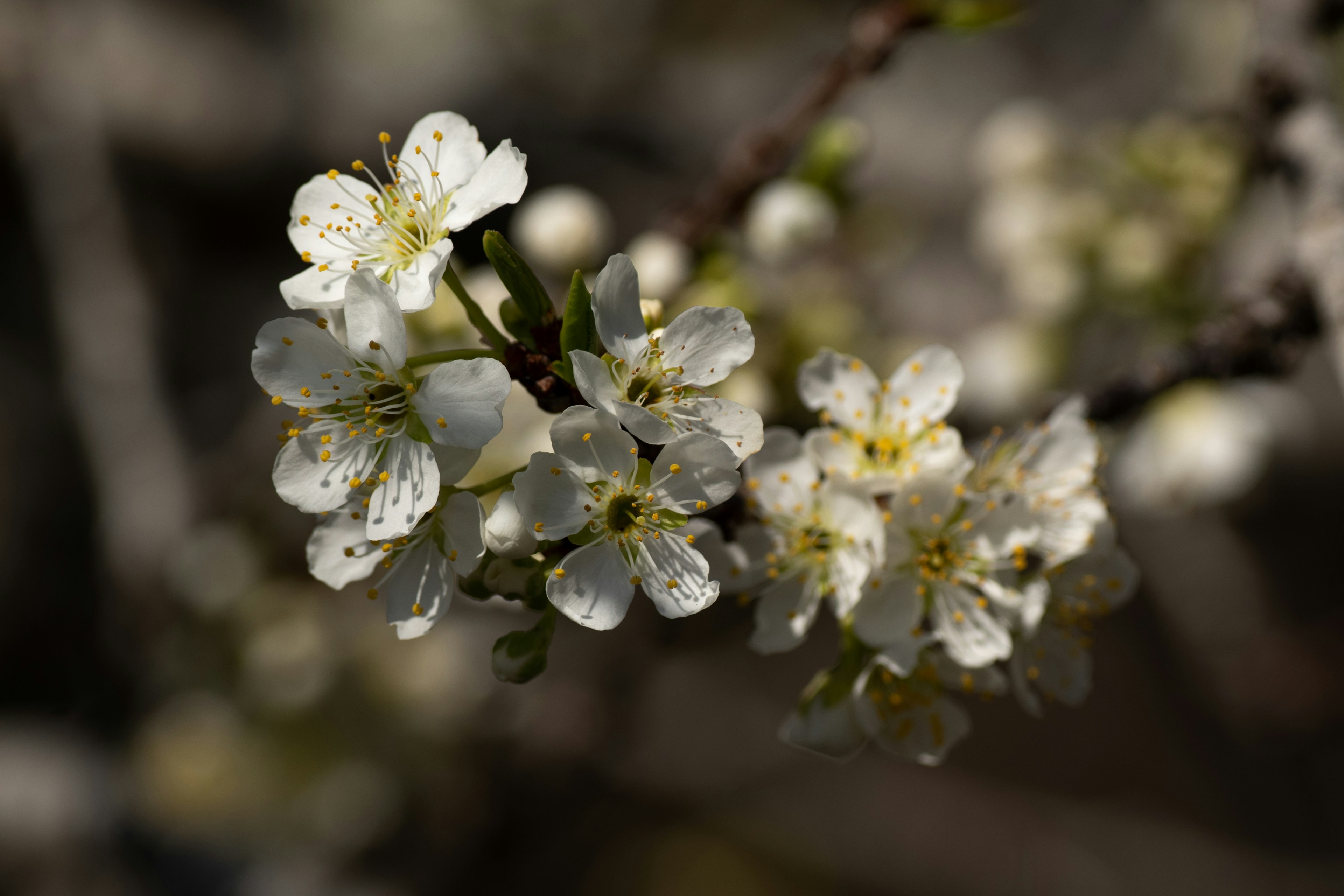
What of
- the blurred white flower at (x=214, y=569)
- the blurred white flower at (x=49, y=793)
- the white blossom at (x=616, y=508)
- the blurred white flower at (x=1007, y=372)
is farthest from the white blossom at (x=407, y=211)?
the blurred white flower at (x=49, y=793)

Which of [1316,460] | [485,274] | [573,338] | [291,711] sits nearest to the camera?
[573,338]

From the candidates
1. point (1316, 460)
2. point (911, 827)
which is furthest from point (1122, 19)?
point (911, 827)

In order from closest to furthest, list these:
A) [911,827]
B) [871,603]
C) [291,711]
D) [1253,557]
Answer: [871,603] < [291,711] < [1253,557] < [911,827]

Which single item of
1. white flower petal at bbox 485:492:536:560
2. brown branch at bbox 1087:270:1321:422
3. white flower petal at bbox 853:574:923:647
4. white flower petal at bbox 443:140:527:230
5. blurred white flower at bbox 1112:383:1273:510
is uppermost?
white flower petal at bbox 443:140:527:230

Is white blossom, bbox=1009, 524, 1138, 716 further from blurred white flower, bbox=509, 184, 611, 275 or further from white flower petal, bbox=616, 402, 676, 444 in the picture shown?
blurred white flower, bbox=509, 184, 611, 275

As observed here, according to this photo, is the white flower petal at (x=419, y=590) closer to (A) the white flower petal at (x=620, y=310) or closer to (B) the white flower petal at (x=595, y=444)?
(B) the white flower petal at (x=595, y=444)

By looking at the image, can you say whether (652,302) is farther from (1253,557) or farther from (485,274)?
(1253,557)

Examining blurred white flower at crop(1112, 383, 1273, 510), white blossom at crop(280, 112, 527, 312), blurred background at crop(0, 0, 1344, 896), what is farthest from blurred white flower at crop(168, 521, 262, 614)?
blurred white flower at crop(1112, 383, 1273, 510)
